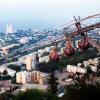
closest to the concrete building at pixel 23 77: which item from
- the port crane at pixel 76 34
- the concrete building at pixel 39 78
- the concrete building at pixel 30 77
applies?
the concrete building at pixel 30 77

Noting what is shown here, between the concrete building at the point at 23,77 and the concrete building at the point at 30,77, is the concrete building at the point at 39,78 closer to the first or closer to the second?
the concrete building at the point at 30,77

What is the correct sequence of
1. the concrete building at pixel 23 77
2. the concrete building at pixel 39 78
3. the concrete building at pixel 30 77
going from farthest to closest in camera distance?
the concrete building at pixel 23 77
the concrete building at pixel 30 77
the concrete building at pixel 39 78

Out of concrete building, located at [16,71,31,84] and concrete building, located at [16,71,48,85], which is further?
concrete building, located at [16,71,31,84]

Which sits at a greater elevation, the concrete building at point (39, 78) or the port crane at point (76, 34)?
the port crane at point (76, 34)

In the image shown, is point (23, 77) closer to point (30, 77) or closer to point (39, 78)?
point (30, 77)

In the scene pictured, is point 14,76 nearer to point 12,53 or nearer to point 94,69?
point 94,69

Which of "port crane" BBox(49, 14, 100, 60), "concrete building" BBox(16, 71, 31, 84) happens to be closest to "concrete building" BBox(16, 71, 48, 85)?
"concrete building" BBox(16, 71, 31, 84)

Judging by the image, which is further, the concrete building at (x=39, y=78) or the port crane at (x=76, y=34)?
the concrete building at (x=39, y=78)

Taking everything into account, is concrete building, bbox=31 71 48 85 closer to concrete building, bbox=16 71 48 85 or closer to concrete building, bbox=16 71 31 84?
concrete building, bbox=16 71 48 85

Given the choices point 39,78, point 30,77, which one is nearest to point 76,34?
point 39,78

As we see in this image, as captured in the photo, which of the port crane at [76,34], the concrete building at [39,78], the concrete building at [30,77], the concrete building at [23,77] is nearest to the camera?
the port crane at [76,34]

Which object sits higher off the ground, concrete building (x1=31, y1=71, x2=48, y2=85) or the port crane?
the port crane

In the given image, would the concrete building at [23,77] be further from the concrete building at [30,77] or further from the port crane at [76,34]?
the port crane at [76,34]
